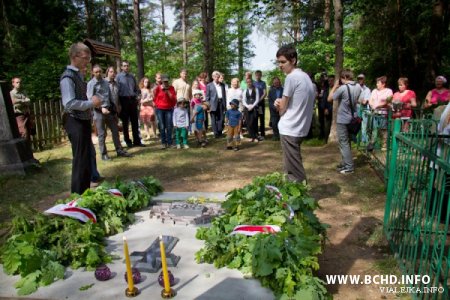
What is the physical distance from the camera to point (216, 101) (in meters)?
10.5

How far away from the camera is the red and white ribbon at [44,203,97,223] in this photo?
3.57m

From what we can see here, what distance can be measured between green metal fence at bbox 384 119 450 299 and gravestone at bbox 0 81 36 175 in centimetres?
660

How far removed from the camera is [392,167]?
152 inches

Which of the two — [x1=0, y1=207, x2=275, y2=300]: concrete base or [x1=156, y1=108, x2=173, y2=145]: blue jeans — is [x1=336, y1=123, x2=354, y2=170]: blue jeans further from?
[x1=156, y1=108, x2=173, y2=145]: blue jeans

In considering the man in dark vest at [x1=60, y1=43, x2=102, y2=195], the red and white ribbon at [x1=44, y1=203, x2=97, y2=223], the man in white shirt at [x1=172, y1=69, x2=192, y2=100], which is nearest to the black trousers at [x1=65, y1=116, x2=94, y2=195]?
the man in dark vest at [x1=60, y1=43, x2=102, y2=195]

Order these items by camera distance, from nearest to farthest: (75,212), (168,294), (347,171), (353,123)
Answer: (168,294) < (75,212) < (353,123) < (347,171)

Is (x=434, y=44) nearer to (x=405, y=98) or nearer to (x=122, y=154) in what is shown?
(x=405, y=98)

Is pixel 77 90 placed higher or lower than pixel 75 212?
higher

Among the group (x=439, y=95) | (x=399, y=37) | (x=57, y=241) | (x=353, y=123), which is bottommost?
(x=57, y=241)

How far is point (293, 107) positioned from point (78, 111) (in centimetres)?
262

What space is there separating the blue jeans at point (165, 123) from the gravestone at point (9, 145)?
9.96ft

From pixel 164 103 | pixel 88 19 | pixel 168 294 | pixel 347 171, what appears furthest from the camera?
pixel 88 19

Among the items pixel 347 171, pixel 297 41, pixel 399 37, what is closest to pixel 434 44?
pixel 399 37

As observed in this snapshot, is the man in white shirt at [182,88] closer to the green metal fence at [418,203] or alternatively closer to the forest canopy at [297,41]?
the forest canopy at [297,41]
